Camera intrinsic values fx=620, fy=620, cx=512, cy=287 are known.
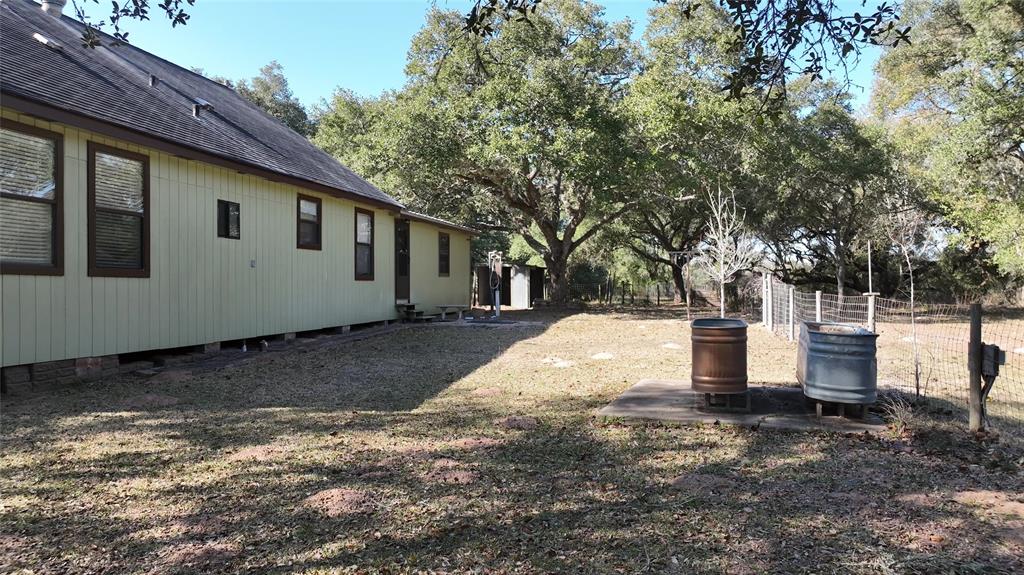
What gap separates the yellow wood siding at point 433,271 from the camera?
617 inches

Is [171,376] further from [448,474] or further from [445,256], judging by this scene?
[445,256]

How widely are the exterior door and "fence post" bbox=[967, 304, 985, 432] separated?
39.4 feet

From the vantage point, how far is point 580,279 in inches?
1237

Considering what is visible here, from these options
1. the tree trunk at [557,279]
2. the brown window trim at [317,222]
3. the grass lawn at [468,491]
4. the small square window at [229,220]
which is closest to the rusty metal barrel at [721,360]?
the grass lawn at [468,491]

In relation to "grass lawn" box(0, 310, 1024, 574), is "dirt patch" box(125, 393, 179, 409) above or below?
above

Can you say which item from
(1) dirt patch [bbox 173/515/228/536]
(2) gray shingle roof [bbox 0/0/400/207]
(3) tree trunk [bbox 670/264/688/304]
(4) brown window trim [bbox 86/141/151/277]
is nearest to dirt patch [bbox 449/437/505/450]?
(1) dirt patch [bbox 173/515/228/536]

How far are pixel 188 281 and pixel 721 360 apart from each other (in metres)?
6.82

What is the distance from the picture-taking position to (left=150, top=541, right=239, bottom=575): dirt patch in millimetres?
2631

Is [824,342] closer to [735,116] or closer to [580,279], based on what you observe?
[735,116]

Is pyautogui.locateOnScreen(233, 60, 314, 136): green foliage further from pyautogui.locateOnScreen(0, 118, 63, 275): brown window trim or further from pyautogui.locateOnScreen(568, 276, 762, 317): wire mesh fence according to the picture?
pyautogui.locateOnScreen(0, 118, 63, 275): brown window trim

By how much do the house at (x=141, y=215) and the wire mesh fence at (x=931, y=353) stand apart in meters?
8.36

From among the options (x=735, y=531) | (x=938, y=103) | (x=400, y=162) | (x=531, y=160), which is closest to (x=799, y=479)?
(x=735, y=531)

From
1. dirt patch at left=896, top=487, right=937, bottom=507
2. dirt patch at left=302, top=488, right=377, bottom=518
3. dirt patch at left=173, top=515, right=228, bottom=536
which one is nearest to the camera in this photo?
dirt patch at left=173, top=515, right=228, bottom=536

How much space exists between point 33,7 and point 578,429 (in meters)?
9.86
